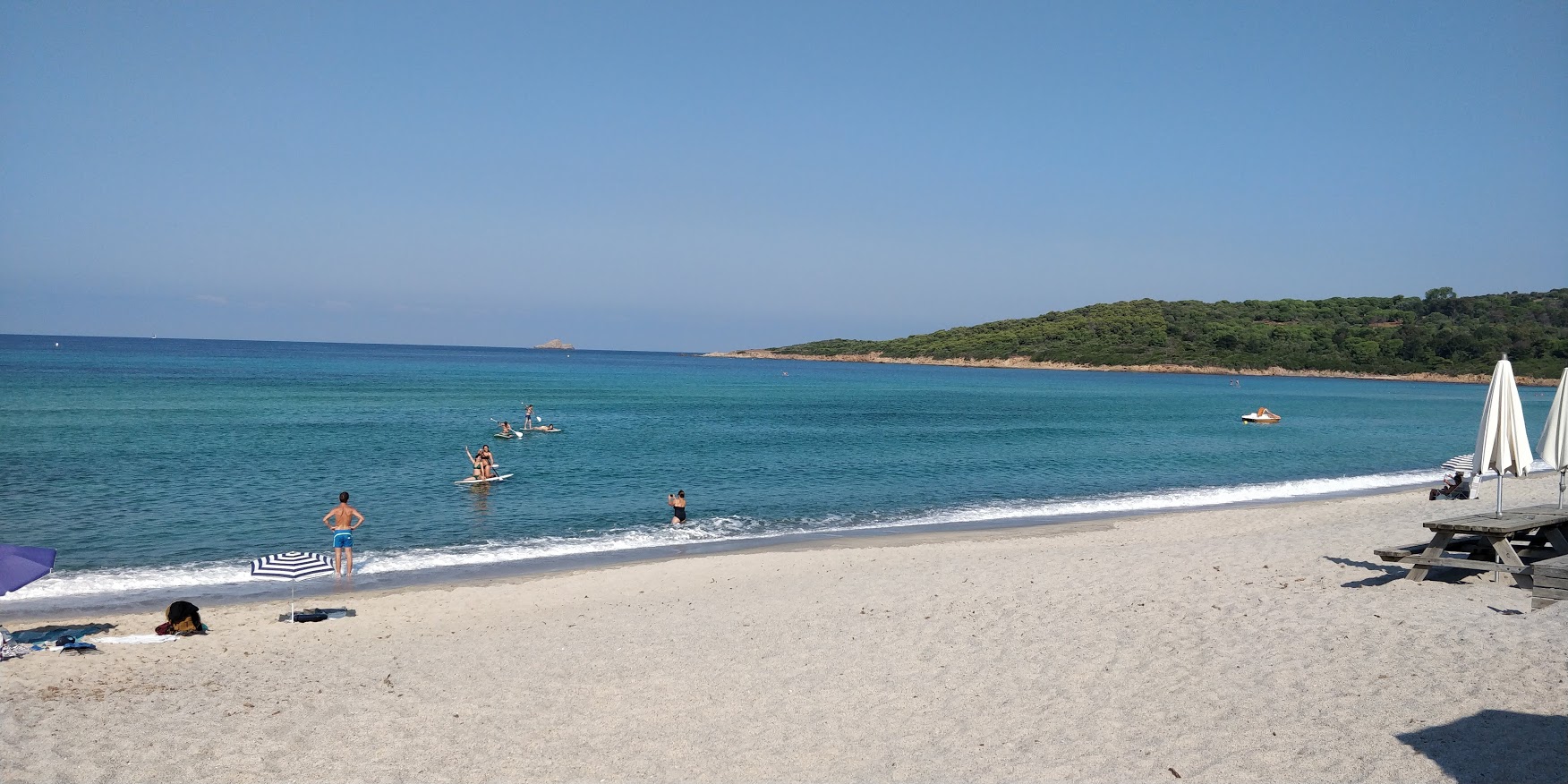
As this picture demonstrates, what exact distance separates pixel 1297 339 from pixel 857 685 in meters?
152

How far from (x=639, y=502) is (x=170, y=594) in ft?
34.2

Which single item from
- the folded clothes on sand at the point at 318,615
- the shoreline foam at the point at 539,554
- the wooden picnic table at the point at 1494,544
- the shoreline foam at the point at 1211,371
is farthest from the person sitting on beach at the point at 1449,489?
the shoreline foam at the point at 1211,371

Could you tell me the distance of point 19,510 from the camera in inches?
778

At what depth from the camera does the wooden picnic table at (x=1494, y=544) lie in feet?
35.2

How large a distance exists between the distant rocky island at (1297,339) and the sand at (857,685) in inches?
4635

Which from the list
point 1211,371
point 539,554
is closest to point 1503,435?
point 539,554

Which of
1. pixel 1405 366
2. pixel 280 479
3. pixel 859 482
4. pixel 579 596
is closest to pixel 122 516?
pixel 280 479

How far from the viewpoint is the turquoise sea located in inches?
687

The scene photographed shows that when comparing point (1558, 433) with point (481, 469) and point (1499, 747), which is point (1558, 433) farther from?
point (481, 469)

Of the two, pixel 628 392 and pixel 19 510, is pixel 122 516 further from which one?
pixel 628 392

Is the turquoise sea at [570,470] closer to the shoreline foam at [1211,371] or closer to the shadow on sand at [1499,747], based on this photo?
the shadow on sand at [1499,747]

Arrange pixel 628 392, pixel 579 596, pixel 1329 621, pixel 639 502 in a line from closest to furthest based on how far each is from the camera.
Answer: pixel 1329 621, pixel 579 596, pixel 639 502, pixel 628 392

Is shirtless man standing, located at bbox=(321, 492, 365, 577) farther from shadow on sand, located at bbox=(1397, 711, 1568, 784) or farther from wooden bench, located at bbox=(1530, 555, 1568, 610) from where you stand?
wooden bench, located at bbox=(1530, 555, 1568, 610)

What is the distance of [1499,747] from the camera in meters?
6.26
